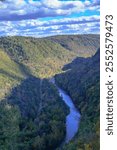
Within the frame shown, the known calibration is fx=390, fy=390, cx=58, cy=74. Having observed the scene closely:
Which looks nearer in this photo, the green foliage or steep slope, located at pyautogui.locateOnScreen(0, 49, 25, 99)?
the green foliage

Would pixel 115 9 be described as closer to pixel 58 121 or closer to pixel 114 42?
pixel 114 42

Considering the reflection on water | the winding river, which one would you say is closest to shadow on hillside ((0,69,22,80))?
the winding river

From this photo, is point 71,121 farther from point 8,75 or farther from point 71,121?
point 8,75

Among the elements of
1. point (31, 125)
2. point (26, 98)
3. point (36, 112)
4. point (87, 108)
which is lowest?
point (31, 125)

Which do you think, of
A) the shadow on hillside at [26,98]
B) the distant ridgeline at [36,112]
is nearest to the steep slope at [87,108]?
the distant ridgeline at [36,112]

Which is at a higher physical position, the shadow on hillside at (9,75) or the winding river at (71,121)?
the shadow on hillside at (9,75)

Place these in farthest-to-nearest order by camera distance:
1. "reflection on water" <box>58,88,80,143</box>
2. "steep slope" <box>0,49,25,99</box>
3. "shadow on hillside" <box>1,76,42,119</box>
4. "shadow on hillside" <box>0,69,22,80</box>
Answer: "shadow on hillside" <box>0,69,22,80</box>
"steep slope" <box>0,49,25,99</box>
"shadow on hillside" <box>1,76,42,119</box>
"reflection on water" <box>58,88,80,143</box>

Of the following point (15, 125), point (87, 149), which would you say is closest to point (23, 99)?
point (15, 125)

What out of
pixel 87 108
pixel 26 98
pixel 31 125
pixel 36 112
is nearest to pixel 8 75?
pixel 26 98

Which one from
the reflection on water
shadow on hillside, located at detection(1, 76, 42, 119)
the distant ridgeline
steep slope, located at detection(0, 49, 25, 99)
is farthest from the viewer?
steep slope, located at detection(0, 49, 25, 99)

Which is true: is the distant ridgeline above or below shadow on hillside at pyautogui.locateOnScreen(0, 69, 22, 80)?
below

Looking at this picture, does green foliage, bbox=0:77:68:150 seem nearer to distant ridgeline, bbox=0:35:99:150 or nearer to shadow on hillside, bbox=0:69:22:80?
distant ridgeline, bbox=0:35:99:150

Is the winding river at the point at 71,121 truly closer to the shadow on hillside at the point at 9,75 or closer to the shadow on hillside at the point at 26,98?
the shadow on hillside at the point at 26,98
